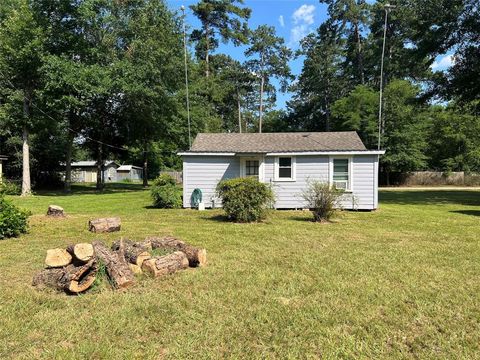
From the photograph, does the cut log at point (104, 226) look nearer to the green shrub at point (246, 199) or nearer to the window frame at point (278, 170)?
the green shrub at point (246, 199)

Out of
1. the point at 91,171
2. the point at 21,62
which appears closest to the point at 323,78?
the point at 21,62

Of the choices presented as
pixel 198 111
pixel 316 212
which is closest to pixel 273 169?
pixel 316 212

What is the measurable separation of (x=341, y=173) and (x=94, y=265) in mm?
10911

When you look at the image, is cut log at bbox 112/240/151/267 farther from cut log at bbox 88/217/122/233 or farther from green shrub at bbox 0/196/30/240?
green shrub at bbox 0/196/30/240

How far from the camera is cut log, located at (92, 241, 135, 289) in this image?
457 centimetres

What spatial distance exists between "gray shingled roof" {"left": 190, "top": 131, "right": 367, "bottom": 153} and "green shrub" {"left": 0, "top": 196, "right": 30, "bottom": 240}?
7278 millimetres

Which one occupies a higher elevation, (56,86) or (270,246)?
(56,86)

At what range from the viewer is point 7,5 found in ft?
73.6

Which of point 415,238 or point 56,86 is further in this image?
point 56,86

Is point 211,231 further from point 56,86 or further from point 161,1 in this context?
point 161,1

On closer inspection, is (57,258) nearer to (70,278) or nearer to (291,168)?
(70,278)

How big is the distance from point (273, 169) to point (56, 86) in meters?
13.5

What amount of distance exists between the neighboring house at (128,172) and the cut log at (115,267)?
53965 millimetres

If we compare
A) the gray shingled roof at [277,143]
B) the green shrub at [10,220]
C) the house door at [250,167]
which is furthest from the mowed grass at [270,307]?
the gray shingled roof at [277,143]
